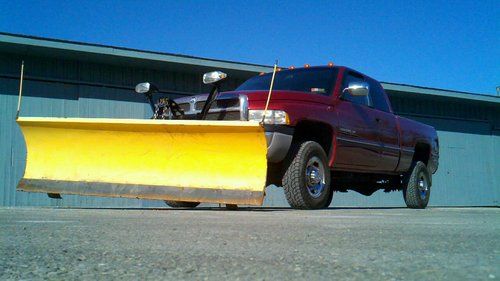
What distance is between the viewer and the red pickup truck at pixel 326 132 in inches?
227

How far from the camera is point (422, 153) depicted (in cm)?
944

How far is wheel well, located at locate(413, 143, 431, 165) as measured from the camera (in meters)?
9.30

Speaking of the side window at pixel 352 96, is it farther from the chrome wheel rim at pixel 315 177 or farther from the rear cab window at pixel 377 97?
the chrome wheel rim at pixel 315 177

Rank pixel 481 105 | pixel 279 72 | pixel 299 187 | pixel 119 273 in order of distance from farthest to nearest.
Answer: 1. pixel 481 105
2. pixel 279 72
3. pixel 299 187
4. pixel 119 273

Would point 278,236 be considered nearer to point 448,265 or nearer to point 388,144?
point 448,265

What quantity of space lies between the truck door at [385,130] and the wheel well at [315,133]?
52.2 inches

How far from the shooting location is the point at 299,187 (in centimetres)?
571

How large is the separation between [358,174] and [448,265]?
19.6 feet

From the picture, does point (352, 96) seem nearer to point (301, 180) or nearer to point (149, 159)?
point (301, 180)

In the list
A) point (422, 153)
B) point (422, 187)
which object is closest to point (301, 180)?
point (422, 187)

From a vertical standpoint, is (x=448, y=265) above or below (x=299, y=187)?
below

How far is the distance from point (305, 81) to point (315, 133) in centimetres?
87

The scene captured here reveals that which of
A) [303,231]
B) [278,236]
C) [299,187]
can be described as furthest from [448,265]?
[299,187]

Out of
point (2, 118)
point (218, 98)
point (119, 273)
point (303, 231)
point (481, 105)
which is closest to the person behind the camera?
point (119, 273)
